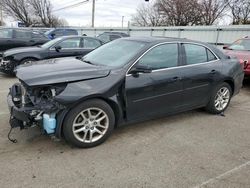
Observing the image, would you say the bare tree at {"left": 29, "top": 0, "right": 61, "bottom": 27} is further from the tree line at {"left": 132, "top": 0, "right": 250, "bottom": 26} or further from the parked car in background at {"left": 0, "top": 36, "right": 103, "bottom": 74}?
the parked car in background at {"left": 0, "top": 36, "right": 103, "bottom": 74}

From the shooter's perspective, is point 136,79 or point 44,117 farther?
point 136,79

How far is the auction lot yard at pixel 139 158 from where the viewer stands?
120 inches

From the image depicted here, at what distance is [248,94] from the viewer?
7.41m

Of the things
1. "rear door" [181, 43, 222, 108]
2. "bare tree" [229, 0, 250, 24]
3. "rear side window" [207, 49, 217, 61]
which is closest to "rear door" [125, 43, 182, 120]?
"rear door" [181, 43, 222, 108]

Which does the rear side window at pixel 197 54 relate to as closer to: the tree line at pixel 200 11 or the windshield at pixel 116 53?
the windshield at pixel 116 53

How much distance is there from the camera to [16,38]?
11555 mm

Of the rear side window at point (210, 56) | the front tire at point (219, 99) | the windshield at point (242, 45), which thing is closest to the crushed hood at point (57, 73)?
the rear side window at point (210, 56)

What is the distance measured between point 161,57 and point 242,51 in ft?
17.3

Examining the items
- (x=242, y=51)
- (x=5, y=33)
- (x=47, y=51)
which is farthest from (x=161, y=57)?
(x=5, y=33)

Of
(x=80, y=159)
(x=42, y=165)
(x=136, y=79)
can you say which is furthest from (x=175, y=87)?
(x=42, y=165)

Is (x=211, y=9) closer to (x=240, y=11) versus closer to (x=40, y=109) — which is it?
(x=240, y=11)

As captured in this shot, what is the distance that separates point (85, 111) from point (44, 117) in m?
0.55

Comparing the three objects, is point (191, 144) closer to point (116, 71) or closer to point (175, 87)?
point (175, 87)

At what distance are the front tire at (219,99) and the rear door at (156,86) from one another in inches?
39.9
